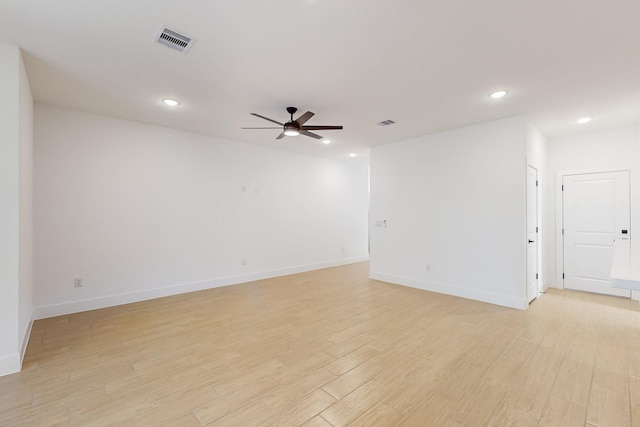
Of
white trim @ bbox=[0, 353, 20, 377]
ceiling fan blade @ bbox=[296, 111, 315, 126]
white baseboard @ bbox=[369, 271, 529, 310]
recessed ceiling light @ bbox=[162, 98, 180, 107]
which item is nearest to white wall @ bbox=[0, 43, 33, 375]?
white trim @ bbox=[0, 353, 20, 377]

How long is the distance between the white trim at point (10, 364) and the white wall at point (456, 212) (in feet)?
17.1

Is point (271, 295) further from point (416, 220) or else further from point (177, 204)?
point (416, 220)

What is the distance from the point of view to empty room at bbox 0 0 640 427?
2.07m

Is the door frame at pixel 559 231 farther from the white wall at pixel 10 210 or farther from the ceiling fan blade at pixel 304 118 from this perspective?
the white wall at pixel 10 210

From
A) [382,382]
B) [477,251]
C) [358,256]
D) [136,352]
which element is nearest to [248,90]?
[136,352]

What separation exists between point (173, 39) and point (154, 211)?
3122mm

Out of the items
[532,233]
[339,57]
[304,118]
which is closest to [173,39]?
[339,57]

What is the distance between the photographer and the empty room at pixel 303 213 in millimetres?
2066

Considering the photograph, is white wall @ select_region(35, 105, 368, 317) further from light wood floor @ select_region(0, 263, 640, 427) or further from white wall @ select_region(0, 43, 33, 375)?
white wall @ select_region(0, 43, 33, 375)

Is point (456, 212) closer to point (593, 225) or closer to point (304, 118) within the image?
point (593, 225)

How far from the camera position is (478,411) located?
6.33ft

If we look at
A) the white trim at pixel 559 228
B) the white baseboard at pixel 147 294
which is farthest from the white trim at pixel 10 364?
the white trim at pixel 559 228

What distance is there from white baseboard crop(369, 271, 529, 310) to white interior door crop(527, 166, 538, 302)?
0.32m

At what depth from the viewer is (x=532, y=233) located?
443cm
